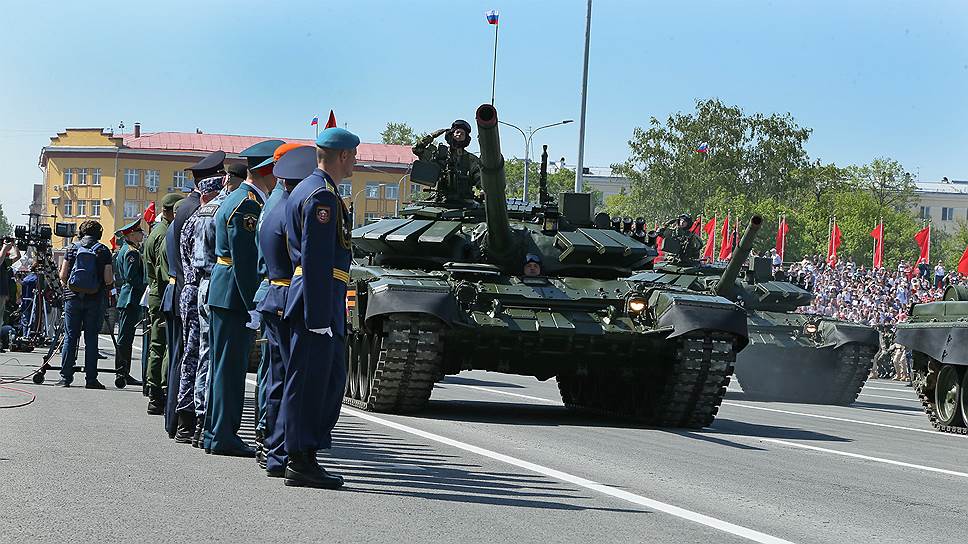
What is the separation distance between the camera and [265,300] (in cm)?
872

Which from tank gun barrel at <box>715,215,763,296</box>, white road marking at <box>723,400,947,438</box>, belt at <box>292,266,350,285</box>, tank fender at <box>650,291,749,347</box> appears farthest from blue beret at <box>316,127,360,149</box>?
tank gun barrel at <box>715,215,763,296</box>

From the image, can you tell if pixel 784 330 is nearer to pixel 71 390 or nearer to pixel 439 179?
pixel 439 179

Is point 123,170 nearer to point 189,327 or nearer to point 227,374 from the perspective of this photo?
point 189,327

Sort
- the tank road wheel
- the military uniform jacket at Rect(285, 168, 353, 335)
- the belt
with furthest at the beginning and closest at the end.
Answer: the tank road wheel
the belt
the military uniform jacket at Rect(285, 168, 353, 335)

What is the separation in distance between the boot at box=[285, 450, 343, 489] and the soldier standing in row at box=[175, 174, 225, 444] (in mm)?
2544

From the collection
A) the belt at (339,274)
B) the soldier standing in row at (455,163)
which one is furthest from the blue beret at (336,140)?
the soldier standing in row at (455,163)

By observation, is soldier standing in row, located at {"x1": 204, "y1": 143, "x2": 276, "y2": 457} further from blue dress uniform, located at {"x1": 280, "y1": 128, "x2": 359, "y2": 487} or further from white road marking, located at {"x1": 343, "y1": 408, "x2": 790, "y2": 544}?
white road marking, located at {"x1": 343, "y1": 408, "x2": 790, "y2": 544}

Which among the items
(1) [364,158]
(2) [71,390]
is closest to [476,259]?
(2) [71,390]

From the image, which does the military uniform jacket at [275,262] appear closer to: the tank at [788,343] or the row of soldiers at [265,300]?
the row of soldiers at [265,300]

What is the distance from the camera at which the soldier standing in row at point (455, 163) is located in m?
18.0

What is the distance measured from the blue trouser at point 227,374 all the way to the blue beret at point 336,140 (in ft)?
6.05

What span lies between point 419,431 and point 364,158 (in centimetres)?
10317

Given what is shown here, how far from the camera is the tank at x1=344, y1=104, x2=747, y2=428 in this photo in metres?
14.5

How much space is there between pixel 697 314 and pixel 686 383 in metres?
0.77
